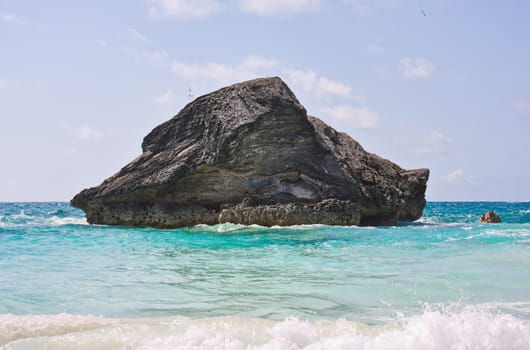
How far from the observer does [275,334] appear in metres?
5.26

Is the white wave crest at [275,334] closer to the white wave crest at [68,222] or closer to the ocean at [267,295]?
the ocean at [267,295]

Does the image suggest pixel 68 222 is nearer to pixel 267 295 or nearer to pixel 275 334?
pixel 267 295

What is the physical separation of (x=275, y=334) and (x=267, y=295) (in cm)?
253

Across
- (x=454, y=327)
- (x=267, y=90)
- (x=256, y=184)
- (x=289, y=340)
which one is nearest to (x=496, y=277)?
(x=454, y=327)

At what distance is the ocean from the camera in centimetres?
516

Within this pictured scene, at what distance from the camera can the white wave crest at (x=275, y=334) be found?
497cm

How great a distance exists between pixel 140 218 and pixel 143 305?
18.7 meters

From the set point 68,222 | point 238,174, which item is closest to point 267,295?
point 238,174

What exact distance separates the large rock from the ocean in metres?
7.85

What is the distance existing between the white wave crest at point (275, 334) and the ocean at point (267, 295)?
1 centimetres

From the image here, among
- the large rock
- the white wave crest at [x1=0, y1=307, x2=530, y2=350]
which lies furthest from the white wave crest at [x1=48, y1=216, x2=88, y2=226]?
the white wave crest at [x1=0, y1=307, x2=530, y2=350]

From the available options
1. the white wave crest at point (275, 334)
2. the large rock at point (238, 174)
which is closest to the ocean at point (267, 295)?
the white wave crest at point (275, 334)

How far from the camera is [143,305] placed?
719 centimetres

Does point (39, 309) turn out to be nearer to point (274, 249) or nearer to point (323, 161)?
point (274, 249)
